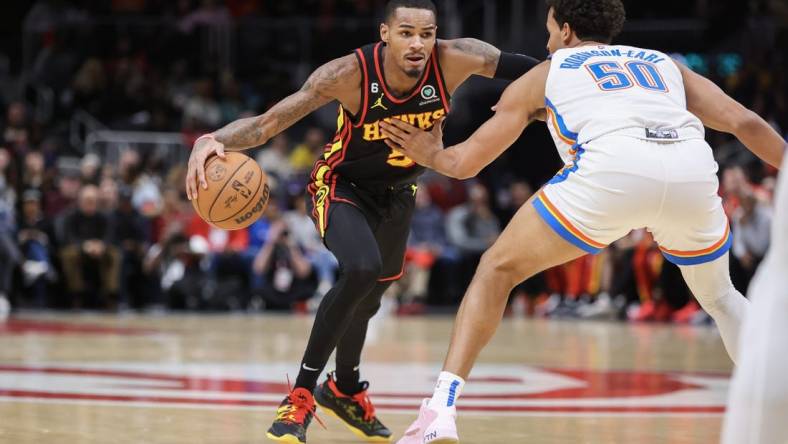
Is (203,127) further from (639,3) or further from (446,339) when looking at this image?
(446,339)

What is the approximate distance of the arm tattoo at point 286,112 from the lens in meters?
4.83

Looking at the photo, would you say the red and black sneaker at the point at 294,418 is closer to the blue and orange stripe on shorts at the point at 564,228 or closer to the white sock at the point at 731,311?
the blue and orange stripe on shorts at the point at 564,228

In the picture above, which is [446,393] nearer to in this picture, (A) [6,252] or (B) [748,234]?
(B) [748,234]

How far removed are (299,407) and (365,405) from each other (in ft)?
1.56

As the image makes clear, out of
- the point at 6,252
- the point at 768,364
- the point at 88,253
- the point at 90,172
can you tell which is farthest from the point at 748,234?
the point at 768,364

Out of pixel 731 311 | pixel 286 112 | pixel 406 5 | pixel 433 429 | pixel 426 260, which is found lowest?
pixel 426 260

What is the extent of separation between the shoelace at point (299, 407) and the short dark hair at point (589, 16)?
1818 mm

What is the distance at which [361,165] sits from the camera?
516cm

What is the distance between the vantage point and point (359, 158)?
516 cm

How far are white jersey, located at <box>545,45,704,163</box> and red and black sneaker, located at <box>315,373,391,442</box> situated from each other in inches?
60.1

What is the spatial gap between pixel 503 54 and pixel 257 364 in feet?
11.9

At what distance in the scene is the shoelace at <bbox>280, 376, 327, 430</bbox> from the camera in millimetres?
4734

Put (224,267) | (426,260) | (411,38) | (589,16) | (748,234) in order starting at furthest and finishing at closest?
(426,260) → (224,267) → (748,234) → (411,38) → (589,16)

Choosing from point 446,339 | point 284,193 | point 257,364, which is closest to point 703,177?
point 257,364
